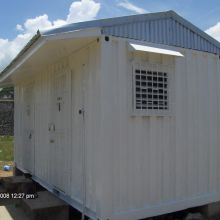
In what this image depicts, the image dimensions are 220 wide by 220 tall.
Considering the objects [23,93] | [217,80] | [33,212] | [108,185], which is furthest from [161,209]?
[23,93]

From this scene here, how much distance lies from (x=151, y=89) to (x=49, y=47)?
1629 millimetres

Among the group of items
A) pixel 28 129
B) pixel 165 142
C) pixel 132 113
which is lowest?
pixel 165 142

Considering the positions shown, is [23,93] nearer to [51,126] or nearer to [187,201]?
[51,126]

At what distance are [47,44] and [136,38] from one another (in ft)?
4.24

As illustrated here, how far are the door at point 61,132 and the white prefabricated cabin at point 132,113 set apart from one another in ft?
0.06

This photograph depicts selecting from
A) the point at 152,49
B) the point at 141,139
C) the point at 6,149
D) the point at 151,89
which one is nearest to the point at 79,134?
the point at 141,139

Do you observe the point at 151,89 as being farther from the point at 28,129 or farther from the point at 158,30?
the point at 28,129

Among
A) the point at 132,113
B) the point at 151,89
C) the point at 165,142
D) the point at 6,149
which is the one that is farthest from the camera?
the point at 6,149

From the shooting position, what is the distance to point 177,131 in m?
5.35

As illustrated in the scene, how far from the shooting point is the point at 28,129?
847 cm

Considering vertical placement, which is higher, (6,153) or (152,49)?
(152,49)

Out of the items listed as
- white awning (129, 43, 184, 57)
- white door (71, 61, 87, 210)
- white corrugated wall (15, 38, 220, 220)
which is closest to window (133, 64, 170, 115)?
white corrugated wall (15, 38, 220, 220)

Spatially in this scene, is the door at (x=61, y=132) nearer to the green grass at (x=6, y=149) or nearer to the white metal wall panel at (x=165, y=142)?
the white metal wall panel at (x=165, y=142)

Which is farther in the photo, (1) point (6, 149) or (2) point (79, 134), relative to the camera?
(1) point (6, 149)
